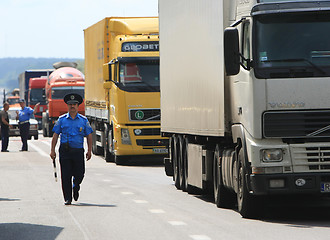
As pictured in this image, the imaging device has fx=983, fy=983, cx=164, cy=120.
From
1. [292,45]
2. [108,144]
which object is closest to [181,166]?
[292,45]

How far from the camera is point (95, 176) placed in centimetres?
2377

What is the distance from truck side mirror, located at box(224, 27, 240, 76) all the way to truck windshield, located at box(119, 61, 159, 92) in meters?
13.8

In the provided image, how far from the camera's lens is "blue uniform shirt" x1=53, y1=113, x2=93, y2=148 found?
16.2 m

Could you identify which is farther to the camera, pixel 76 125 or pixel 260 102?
pixel 76 125

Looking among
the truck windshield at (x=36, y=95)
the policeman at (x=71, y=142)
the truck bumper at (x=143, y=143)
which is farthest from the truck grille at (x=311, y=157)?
the truck windshield at (x=36, y=95)

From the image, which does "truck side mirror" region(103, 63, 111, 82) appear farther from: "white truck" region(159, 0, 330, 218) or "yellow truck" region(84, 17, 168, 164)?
"white truck" region(159, 0, 330, 218)

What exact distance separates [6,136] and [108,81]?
34.6ft

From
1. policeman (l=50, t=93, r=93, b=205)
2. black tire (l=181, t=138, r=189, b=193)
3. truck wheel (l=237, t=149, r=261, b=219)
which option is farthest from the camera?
black tire (l=181, t=138, r=189, b=193)

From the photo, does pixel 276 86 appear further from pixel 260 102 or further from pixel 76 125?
pixel 76 125

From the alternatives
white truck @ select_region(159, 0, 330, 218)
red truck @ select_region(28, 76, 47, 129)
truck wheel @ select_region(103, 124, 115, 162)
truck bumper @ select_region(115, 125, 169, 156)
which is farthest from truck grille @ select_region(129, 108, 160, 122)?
red truck @ select_region(28, 76, 47, 129)

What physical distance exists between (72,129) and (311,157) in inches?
189

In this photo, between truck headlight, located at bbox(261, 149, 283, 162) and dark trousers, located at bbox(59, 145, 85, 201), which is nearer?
truck headlight, located at bbox(261, 149, 283, 162)

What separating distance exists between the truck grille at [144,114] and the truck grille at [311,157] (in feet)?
46.9

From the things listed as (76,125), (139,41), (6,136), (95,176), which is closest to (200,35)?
(76,125)
